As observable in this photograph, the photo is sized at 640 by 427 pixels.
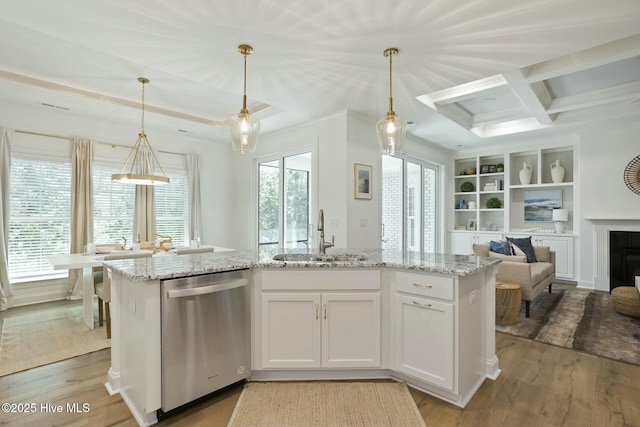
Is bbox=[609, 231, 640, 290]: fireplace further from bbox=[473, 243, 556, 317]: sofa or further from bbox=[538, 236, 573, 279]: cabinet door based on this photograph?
bbox=[473, 243, 556, 317]: sofa

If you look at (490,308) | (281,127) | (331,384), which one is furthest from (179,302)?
(281,127)

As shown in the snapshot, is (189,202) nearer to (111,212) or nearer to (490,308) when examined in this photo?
(111,212)

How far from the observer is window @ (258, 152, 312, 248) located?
5047 mm

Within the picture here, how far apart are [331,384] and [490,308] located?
132 centimetres

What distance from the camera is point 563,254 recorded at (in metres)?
5.65

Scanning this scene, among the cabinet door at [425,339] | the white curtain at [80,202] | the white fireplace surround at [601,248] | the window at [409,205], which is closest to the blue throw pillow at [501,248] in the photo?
the window at [409,205]

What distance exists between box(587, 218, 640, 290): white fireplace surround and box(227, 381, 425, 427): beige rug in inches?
190

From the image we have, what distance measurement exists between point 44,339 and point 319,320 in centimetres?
287

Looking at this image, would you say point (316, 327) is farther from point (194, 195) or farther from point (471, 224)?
point (471, 224)

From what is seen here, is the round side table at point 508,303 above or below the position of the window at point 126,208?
below

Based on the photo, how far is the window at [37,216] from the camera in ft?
14.0

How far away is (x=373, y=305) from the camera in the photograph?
233 cm

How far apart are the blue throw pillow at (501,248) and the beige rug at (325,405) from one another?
304 centimetres

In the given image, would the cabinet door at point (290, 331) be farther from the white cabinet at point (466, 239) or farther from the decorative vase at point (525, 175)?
the decorative vase at point (525, 175)
